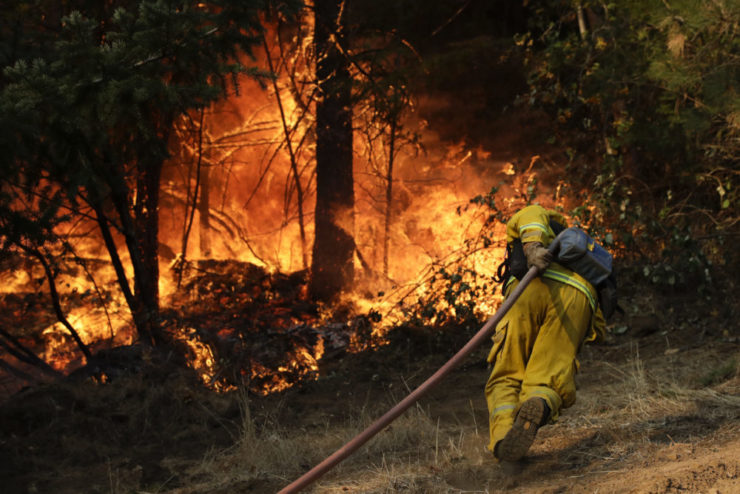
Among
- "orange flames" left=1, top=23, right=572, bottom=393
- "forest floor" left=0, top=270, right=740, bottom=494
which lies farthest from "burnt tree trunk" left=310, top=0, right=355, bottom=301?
"forest floor" left=0, top=270, right=740, bottom=494

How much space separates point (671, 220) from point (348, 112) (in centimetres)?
483

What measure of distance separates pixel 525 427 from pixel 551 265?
1.03m

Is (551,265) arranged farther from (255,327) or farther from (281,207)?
(281,207)

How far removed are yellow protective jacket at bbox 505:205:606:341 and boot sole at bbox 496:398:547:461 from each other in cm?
74

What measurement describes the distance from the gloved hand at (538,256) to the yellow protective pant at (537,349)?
24 cm

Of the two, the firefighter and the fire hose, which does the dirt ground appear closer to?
the firefighter

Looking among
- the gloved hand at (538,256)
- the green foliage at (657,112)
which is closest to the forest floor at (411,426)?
the green foliage at (657,112)

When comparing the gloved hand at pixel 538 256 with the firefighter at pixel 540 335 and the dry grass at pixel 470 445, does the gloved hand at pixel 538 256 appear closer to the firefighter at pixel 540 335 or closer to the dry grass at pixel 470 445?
the firefighter at pixel 540 335

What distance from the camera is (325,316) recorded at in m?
10.6

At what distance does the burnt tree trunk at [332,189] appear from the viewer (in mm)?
10984

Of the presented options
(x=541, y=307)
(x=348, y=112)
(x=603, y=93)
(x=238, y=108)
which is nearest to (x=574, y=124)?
(x=603, y=93)

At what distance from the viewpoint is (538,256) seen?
4.17 m

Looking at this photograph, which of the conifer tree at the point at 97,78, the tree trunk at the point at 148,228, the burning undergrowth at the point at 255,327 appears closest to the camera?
the conifer tree at the point at 97,78

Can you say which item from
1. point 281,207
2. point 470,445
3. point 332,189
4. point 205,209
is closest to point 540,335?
point 470,445
